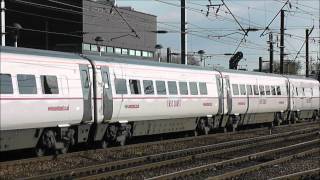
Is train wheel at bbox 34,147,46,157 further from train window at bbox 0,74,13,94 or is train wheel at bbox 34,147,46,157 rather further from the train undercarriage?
train window at bbox 0,74,13,94

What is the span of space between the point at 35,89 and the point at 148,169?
3.72 meters

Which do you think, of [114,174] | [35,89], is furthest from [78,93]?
[114,174]

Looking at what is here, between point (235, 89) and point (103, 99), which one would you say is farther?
point (235, 89)

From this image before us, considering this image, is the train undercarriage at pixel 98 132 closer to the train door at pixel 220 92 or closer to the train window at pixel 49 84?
the train door at pixel 220 92

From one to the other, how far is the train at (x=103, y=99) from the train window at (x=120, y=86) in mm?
33

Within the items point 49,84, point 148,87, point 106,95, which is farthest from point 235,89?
point 49,84

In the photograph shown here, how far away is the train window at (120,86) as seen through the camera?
19828 millimetres

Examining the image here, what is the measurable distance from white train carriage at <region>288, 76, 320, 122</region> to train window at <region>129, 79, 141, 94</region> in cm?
1897

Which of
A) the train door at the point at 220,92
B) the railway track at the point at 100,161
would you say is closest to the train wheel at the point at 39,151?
the railway track at the point at 100,161

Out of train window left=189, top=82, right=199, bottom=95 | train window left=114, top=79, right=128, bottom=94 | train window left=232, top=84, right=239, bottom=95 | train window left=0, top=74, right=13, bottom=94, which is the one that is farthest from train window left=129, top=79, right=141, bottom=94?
train window left=232, top=84, right=239, bottom=95

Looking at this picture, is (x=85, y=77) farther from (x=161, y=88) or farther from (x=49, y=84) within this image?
(x=161, y=88)

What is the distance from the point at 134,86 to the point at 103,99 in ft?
6.38

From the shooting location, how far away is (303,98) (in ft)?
133

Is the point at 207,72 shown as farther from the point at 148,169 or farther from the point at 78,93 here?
the point at 148,169
